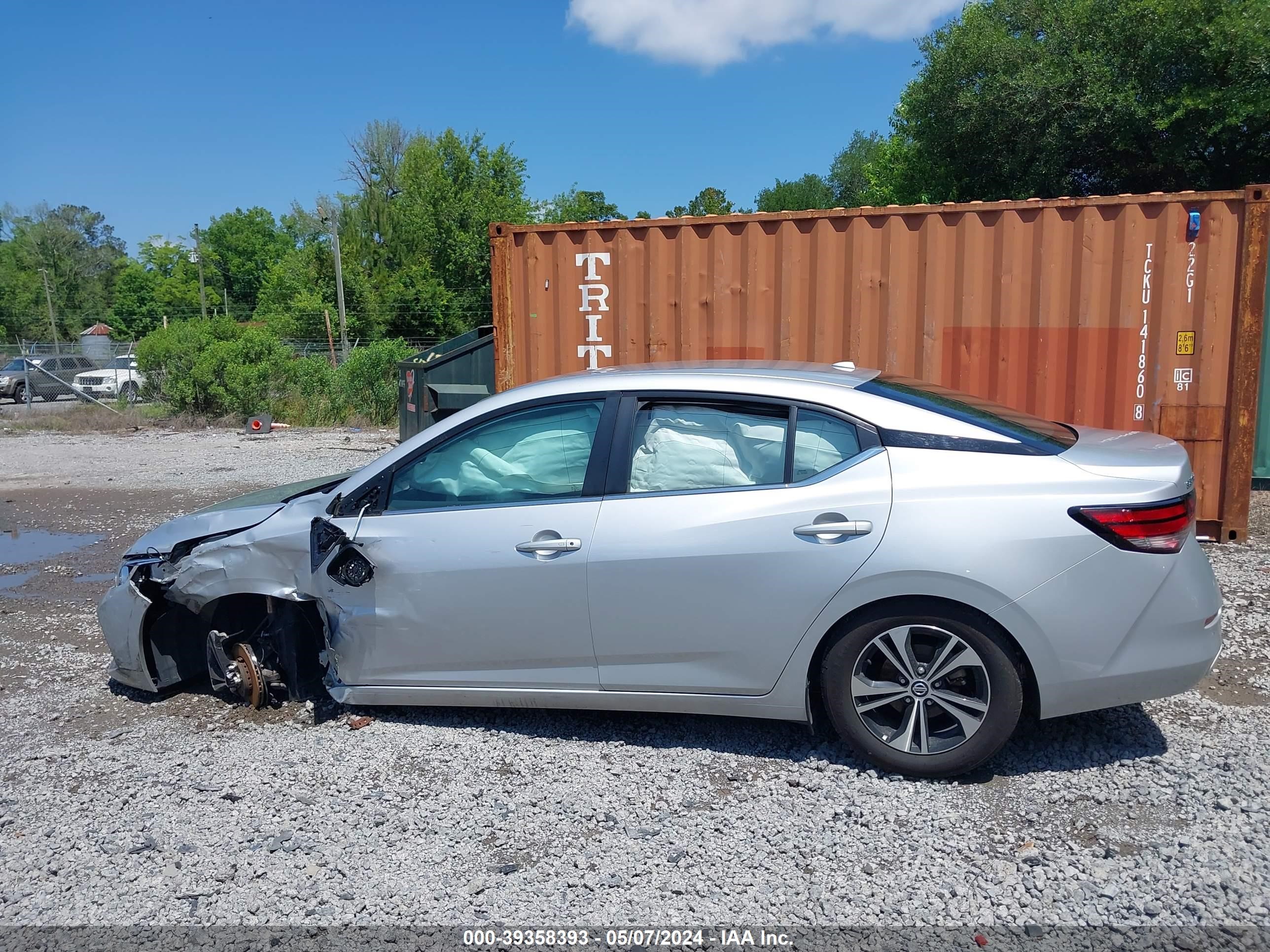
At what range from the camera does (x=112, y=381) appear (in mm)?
28922

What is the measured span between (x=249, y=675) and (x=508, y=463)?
1698 millimetres

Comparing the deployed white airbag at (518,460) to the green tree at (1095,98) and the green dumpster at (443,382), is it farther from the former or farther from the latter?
the green tree at (1095,98)

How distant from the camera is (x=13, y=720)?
4.79 meters

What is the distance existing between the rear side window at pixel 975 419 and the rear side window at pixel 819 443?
6.0 inches

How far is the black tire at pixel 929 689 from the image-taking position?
3631 millimetres

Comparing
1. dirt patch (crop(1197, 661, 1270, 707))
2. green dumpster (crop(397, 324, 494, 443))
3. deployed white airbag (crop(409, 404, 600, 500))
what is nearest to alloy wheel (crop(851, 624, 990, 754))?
deployed white airbag (crop(409, 404, 600, 500))

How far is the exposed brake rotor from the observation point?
185 inches

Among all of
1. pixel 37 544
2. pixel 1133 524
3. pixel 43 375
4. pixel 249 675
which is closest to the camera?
pixel 1133 524

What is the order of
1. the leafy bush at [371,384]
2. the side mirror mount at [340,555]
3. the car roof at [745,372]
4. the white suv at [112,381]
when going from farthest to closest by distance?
the white suv at [112,381] → the leafy bush at [371,384] → the side mirror mount at [340,555] → the car roof at [745,372]

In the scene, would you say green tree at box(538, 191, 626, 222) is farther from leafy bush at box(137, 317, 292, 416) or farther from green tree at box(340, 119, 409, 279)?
leafy bush at box(137, 317, 292, 416)

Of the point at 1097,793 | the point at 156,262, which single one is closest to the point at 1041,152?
the point at 1097,793

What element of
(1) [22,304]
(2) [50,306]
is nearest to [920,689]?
(2) [50,306]

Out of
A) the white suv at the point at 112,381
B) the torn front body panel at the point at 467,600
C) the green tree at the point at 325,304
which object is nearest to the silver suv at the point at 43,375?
the white suv at the point at 112,381

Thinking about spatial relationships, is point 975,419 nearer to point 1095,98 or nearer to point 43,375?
point 1095,98
